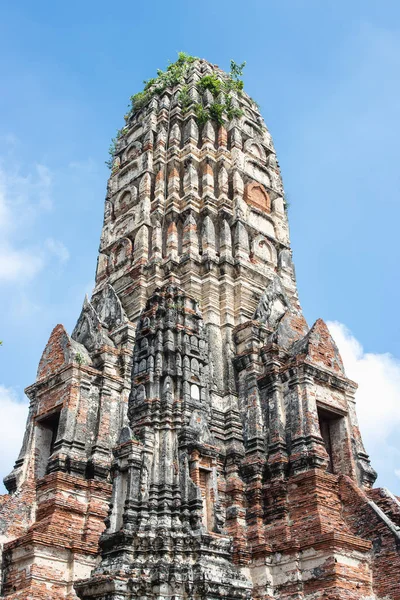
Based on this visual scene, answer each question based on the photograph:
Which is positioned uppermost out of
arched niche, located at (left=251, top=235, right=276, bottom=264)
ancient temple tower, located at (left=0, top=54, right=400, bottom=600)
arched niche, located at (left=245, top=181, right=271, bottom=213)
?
arched niche, located at (left=245, top=181, right=271, bottom=213)

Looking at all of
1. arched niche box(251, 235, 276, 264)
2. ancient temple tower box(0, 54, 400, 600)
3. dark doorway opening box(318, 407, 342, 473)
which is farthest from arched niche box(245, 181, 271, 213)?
dark doorway opening box(318, 407, 342, 473)

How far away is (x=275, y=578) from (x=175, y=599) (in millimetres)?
4651

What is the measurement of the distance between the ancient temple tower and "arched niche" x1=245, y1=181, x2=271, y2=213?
0.23ft

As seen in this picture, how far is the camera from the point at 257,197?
21016 millimetres

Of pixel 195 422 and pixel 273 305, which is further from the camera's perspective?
pixel 273 305

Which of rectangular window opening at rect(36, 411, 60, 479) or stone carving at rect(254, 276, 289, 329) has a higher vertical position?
stone carving at rect(254, 276, 289, 329)

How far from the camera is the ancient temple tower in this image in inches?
369

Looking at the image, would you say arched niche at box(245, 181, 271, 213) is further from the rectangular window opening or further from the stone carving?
the rectangular window opening

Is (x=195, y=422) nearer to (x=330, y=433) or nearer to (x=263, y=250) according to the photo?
(x=330, y=433)

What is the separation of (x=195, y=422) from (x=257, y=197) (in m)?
12.1

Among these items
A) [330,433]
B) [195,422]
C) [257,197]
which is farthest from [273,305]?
[195,422]

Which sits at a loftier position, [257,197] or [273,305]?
[257,197]

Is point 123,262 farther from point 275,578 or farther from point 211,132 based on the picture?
point 275,578

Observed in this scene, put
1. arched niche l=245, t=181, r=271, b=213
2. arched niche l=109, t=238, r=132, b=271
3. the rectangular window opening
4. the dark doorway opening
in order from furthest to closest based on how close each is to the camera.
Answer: arched niche l=245, t=181, r=271, b=213
arched niche l=109, t=238, r=132, b=271
the rectangular window opening
the dark doorway opening
